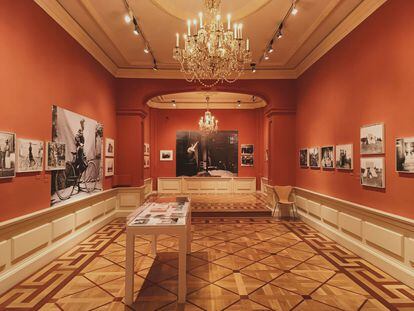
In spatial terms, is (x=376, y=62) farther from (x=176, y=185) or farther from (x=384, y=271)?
(x=176, y=185)

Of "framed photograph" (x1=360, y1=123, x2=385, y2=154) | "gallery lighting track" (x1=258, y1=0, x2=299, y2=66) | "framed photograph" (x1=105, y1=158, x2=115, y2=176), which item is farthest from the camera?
"framed photograph" (x1=105, y1=158, x2=115, y2=176)

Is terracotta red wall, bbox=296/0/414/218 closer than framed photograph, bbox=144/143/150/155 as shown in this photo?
Yes

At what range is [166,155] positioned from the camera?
13289mm

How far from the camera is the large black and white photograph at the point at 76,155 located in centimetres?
479

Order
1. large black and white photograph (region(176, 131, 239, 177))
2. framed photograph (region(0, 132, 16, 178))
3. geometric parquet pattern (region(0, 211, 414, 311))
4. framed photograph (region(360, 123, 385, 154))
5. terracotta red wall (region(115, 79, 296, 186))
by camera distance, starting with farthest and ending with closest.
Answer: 1. large black and white photograph (region(176, 131, 239, 177))
2. terracotta red wall (region(115, 79, 296, 186))
3. framed photograph (region(360, 123, 385, 154))
4. framed photograph (region(0, 132, 16, 178))
5. geometric parquet pattern (region(0, 211, 414, 311))

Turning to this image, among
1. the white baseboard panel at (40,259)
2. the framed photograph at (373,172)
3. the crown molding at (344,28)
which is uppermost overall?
the crown molding at (344,28)

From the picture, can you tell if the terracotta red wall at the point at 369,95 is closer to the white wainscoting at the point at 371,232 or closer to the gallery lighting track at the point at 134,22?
the white wainscoting at the point at 371,232

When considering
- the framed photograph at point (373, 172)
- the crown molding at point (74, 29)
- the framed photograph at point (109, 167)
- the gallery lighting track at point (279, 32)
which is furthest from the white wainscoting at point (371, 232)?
the crown molding at point (74, 29)

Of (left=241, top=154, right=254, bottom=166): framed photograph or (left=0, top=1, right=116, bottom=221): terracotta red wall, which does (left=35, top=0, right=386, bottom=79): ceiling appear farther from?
(left=241, top=154, right=254, bottom=166): framed photograph

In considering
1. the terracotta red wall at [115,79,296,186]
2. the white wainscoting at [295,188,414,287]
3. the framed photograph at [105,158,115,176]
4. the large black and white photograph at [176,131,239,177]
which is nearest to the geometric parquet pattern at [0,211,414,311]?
the white wainscoting at [295,188,414,287]

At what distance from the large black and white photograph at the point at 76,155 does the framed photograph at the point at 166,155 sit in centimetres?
646

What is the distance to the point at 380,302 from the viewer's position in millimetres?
3186

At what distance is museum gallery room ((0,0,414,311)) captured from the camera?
11.4 ft

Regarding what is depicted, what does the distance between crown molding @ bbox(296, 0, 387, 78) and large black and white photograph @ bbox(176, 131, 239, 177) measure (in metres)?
6.43
